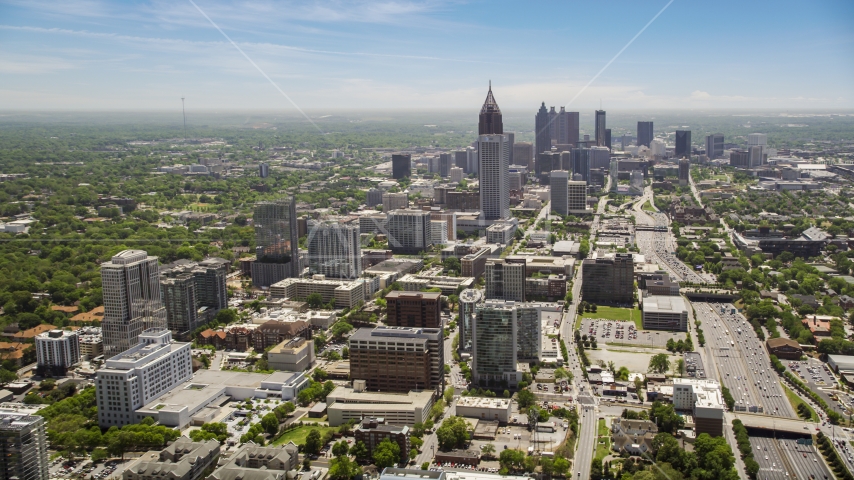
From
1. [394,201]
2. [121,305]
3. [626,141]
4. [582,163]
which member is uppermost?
[626,141]

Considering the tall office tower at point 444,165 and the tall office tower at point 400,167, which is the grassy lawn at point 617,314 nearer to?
the tall office tower at point 400,167

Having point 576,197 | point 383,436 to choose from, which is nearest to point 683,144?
point 576,197

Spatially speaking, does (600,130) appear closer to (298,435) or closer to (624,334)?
(624,334)

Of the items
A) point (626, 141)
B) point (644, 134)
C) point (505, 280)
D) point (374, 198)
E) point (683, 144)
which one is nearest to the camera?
point (505, 280)

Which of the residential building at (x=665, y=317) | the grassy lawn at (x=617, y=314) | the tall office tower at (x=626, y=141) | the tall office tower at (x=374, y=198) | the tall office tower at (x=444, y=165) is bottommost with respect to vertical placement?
the grassy lawn at (x=617, y=314)

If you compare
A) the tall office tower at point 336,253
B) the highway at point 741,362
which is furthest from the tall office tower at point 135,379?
the highway at point 741,362

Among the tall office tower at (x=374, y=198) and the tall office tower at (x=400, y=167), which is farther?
the tall office tower at (x=400, y=167)

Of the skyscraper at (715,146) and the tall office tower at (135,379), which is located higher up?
the skyscraper at (715,146)
